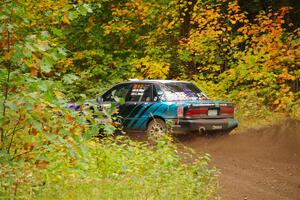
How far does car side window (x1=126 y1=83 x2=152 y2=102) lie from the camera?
13.7m

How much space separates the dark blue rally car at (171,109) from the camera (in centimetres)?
1276

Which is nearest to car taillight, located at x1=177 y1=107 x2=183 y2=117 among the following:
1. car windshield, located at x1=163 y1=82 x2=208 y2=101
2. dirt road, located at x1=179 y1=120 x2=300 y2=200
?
car windshield, located at x1=163 y1=82 x2=208 y2=101

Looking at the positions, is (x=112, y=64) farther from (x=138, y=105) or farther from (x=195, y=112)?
(x=195, y=112)

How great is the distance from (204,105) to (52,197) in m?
7.35

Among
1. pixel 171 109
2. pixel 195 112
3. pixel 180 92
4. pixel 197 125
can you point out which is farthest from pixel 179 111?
pixel 180 92

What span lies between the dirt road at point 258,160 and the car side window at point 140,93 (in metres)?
1.44

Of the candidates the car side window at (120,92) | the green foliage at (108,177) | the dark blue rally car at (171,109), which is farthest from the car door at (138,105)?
the green foliage at (108,177)

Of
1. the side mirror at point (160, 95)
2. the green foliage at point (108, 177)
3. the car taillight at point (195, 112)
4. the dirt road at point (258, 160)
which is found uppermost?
the side mirror at point (160, 95)

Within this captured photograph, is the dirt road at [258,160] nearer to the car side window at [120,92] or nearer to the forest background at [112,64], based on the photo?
the forest background at [112,64]

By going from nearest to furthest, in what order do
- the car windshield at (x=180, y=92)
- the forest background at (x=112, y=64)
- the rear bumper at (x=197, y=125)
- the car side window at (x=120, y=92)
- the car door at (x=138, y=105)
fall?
the forest background at (x=112, y=64), the rear bumper at (x=197, y=125), the car windshield at (x=180, y=92), the car door at (x=138, y=105), the car side window at (x=120, y=92)

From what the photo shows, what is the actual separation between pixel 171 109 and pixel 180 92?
0.72m

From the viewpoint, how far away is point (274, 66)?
17078mm

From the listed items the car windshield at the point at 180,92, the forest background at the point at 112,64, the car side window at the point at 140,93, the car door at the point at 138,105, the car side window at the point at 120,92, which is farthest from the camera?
the car side window at the point at 120,92

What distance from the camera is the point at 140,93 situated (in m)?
13.9
